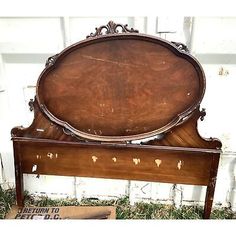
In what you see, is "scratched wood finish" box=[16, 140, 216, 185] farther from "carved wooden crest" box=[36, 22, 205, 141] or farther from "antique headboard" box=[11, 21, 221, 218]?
"carved wooden crest" box=[36, 22, 205, 141]

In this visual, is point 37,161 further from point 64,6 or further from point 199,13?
point 199,13

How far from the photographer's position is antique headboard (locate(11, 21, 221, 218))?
1.51 meters

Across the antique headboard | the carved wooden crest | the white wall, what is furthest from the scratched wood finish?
the white wall

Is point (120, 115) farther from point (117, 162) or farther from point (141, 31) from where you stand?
point (141, 31)

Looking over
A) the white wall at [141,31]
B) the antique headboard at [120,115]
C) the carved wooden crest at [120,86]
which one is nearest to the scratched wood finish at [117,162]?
the antique headboard at [120,115]

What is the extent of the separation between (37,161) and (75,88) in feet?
1.72

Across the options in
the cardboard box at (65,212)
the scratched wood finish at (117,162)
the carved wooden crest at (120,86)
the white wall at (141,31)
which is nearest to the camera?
the carved wooden crest at (120,86)

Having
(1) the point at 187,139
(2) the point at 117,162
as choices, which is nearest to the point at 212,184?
(1) the point at 187,139

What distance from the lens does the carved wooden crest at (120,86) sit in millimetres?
1496

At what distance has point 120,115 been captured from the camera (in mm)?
1637

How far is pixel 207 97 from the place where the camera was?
1.80m

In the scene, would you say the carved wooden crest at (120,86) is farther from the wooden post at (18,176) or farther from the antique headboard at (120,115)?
the wooden post at (18,176)

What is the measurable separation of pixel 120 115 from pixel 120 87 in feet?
0.49

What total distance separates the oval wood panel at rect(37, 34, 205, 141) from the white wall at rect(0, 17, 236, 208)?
19cm
